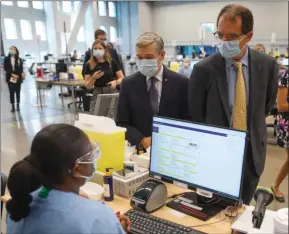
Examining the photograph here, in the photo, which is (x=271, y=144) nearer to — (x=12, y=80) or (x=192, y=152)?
(x=192, y=152)

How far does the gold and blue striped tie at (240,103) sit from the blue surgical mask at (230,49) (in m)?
0.06

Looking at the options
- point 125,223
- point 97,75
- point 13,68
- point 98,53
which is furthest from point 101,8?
point 125,223

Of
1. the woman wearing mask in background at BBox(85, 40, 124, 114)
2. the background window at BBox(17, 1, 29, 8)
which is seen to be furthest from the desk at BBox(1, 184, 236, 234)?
the background window at BBox(17, 1, 29, 8)

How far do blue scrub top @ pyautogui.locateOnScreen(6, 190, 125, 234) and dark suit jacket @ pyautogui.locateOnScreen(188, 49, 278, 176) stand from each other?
0.99m

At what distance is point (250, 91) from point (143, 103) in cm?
65

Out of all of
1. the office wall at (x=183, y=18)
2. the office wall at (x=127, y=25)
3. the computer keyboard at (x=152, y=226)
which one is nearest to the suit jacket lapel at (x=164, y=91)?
the computer keyboard at (x=152, y=226)

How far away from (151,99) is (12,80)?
5937 millimetres

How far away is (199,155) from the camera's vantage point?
1398 mm

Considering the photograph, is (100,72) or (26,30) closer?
(100,72)

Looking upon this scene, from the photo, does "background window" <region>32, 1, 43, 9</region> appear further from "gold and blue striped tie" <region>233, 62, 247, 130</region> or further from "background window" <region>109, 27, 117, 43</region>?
"gold and blue striped tie" <region>233, 62, 247, 130</region>

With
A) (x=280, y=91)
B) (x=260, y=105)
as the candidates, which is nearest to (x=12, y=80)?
(x=280, y=91)

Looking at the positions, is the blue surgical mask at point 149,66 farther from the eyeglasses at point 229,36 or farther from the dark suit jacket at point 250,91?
the eyeglasses at point 229,36

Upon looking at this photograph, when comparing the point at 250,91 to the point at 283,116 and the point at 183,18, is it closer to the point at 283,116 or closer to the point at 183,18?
the point at 283,116

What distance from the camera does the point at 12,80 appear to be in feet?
23.4
